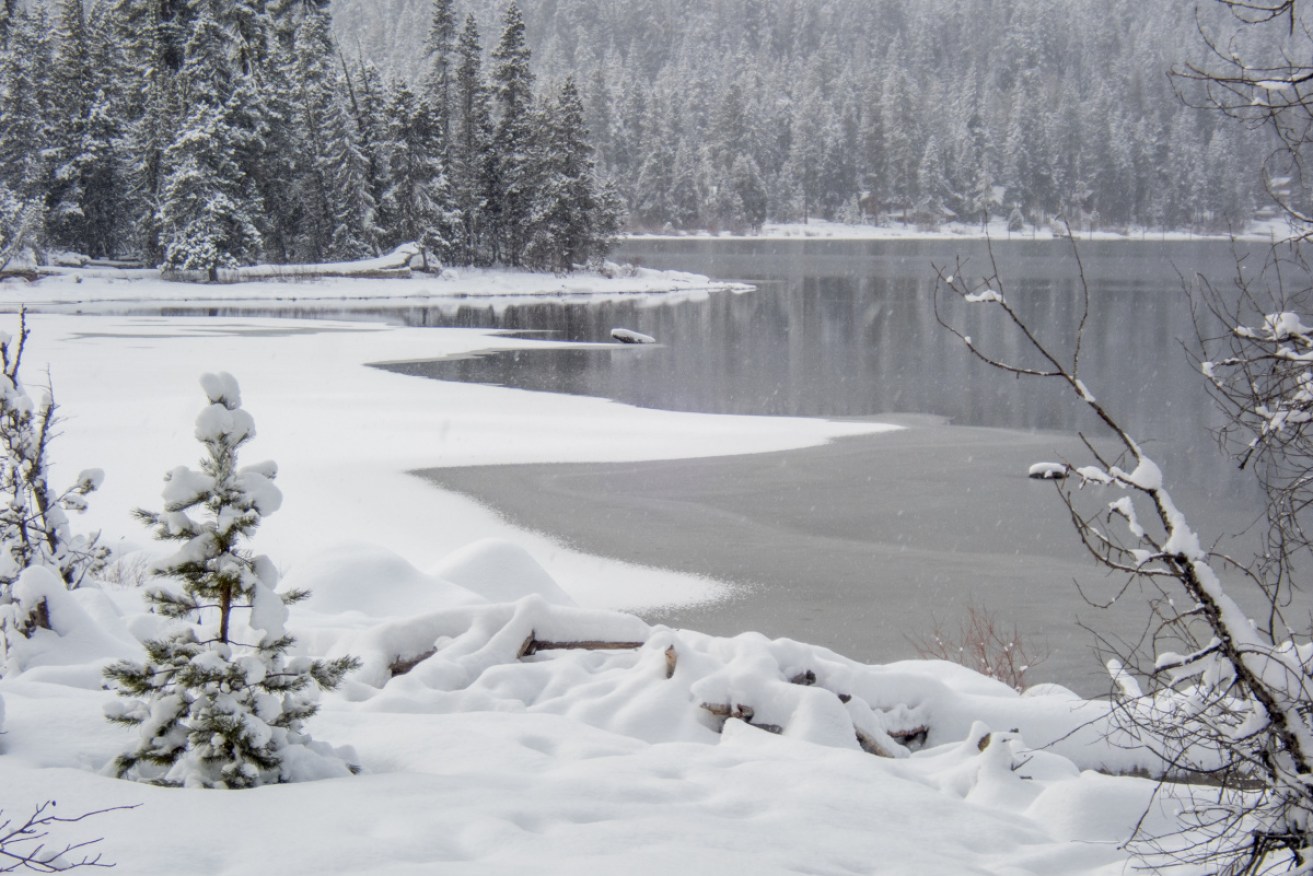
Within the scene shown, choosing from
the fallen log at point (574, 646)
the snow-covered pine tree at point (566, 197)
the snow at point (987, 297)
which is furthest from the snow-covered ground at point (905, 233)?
the snow at point (987, 297)

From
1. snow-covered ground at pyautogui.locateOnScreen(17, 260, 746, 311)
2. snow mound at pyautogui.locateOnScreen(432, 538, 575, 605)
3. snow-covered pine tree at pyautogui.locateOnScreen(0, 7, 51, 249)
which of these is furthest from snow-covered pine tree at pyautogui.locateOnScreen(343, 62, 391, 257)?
snow mound at pyautogui.locateOnScreen(432, 538, 575, 605)

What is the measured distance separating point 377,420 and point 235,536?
1734cm

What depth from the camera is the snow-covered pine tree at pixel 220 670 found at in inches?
185

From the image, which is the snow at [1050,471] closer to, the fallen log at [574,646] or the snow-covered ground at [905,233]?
the fallen log at [574,646]

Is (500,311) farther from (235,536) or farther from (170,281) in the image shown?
(235,536)

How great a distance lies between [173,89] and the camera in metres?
53.6

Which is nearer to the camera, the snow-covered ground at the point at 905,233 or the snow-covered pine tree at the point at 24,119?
the snow-covered pine tree at the point at 24,119

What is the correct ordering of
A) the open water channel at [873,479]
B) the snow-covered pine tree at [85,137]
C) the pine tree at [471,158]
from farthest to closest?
1. the pine tree at [471,158]
2. the snow-covered pine tree at [85,137]
3. the open water channel at [873,479]

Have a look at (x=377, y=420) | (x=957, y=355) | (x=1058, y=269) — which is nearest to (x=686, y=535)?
(x=377, y=420)

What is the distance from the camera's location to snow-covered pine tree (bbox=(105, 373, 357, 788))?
4.69 m

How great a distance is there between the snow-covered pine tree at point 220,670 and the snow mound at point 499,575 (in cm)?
512

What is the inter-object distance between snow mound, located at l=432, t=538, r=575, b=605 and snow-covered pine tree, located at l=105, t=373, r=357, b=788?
16.8 feet

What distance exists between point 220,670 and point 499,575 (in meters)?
5.87

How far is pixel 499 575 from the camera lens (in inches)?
415
